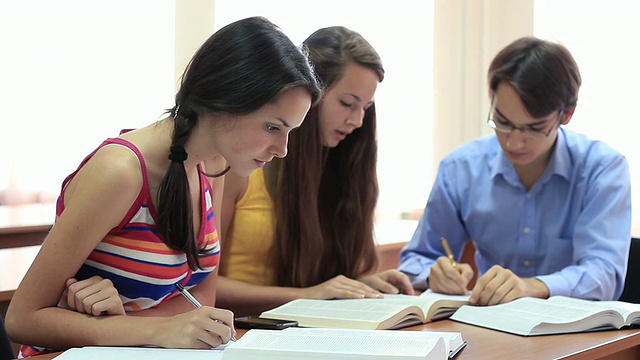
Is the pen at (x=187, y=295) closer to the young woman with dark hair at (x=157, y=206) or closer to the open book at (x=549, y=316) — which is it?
the young woman with dark hair at (x=157, y=206)

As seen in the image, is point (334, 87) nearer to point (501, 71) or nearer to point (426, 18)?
point (501, 71)

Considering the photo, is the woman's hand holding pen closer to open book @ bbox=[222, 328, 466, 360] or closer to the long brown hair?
open book @ bbox=[222, 328, 466, 360]

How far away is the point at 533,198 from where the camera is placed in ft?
7.79

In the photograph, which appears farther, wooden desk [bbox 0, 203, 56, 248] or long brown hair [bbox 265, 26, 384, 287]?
wooden desk [bbox 0, 203, 56, 248]

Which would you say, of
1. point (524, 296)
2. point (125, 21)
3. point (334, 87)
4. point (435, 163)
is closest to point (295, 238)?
point (334, 87)

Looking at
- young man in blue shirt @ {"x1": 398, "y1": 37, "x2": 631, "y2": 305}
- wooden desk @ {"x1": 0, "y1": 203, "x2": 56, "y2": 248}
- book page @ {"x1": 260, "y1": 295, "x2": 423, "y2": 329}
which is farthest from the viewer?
wooden desk @ {"x1": 0, "y1": 203, "x2": 56, "y2": 248}

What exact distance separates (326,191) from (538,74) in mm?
630

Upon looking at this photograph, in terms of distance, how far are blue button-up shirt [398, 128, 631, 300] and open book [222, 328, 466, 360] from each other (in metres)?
0.90

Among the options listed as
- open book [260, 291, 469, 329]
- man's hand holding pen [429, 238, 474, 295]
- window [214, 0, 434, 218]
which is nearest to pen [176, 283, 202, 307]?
open book [260, 291, 469, 329]

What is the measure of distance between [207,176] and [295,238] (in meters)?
0.40

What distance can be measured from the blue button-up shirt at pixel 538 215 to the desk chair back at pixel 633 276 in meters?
0.13

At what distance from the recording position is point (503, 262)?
2.42 meters

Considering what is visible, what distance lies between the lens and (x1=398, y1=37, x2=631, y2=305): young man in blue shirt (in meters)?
2.16

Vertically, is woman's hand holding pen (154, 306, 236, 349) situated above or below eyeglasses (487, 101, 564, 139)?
below
